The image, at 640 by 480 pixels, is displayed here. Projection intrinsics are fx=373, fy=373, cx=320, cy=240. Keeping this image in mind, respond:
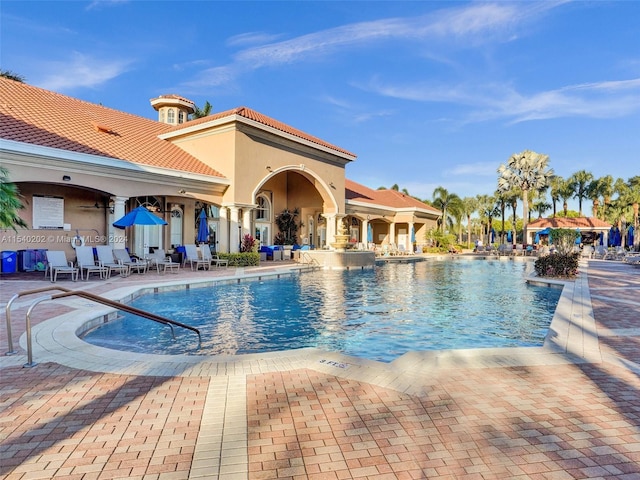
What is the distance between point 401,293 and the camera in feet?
39.8

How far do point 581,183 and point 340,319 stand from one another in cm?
5631

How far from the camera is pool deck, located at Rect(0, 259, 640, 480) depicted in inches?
102

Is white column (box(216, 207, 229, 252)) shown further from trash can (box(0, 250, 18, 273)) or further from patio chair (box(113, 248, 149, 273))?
trash can (box(0, 250, 18, 273))

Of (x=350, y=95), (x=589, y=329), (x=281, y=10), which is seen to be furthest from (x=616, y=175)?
(x=589, y=329)

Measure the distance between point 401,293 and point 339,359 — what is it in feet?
25.6

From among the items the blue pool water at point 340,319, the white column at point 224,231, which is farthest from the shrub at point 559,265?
the white column at point 224,231

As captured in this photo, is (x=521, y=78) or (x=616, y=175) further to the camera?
(x=616, y=175)

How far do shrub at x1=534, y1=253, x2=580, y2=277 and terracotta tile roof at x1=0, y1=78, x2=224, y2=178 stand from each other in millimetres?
15789

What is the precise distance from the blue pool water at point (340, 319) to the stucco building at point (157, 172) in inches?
267

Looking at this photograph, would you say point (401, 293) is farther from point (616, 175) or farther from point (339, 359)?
point (616, 175)

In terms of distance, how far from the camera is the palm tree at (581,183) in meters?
50.5

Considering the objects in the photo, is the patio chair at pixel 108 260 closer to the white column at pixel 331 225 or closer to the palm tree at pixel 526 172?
the white column at pixel 331 225

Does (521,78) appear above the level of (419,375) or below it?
above

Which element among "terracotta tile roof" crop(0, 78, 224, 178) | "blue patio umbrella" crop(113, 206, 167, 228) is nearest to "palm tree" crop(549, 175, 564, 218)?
"terracotta tile roof" crop(0, 78, 224, 178)
